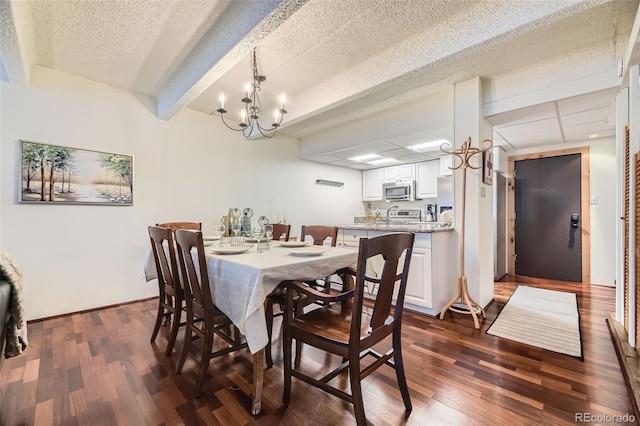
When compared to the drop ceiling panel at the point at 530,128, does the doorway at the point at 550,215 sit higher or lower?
Answer: lower

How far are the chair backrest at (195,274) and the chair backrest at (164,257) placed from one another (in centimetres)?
11

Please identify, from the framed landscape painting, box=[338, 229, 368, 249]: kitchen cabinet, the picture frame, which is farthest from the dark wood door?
the framed landscape painting

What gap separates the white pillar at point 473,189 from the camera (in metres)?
2.83

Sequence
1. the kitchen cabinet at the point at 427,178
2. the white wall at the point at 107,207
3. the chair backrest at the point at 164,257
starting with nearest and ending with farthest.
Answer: the chair backrest at the point at 164,257
the white wall at the point at 107,207
the kitchen cabinet at the point at 427,178

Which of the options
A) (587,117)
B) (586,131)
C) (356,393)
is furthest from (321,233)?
(586,131)

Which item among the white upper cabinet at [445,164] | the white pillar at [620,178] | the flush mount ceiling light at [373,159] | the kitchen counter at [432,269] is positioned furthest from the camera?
the flush mount ceiling light at [373,159]

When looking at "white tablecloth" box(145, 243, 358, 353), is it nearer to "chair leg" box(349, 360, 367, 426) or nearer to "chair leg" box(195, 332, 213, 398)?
"chair leg" box(195, 332, 213, 398)

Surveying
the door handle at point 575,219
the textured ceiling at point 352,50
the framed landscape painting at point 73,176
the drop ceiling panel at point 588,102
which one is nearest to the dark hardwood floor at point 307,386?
the framed landscape painting at point 73,176

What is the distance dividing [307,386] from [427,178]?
429 cm

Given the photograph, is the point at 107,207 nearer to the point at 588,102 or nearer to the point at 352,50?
the point at 352,50

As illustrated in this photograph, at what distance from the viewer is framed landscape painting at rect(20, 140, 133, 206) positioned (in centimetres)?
266

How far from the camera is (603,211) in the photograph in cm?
404

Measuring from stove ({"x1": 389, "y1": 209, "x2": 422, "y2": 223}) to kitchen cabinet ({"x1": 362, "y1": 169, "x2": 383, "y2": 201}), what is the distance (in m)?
0.44

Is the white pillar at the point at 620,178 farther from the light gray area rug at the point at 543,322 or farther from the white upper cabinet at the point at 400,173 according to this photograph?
the white upper cabinet at the point at 400,173
